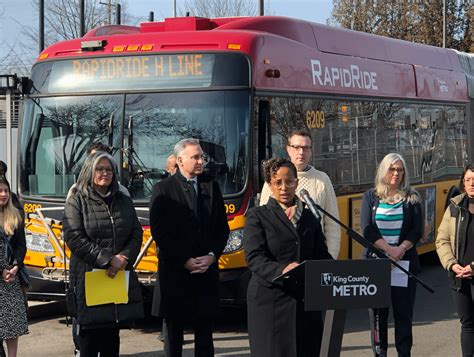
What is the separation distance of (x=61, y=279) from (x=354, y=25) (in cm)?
3671

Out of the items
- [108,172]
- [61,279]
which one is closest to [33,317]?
[61,279]

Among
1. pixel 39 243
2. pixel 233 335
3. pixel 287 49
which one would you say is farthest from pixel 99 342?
pixel 287 49

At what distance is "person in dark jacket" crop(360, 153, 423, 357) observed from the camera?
25.2 feet

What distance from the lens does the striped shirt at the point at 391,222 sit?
777 cm

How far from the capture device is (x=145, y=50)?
974cm

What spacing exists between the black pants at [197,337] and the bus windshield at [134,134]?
237 centimetres

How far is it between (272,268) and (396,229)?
8.14ft

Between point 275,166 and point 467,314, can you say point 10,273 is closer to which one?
point 275,166

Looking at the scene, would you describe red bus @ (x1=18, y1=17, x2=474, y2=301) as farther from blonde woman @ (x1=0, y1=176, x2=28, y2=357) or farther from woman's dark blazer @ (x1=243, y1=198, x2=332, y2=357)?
woman's dark blazer @ (x1=243, y1=198, x2=332, y2=357)

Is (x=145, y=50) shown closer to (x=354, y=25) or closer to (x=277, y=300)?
(x=277, y=300)

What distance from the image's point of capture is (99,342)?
6.93 m

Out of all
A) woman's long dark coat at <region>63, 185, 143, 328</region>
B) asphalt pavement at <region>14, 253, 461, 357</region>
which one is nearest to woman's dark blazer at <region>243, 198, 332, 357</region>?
woman's long dark coat at <region>63, 185, 143, 328</region>

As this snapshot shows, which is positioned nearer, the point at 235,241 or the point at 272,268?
the point at 272,268

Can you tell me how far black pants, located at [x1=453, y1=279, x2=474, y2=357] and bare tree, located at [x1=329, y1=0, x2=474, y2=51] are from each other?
1466 inches
